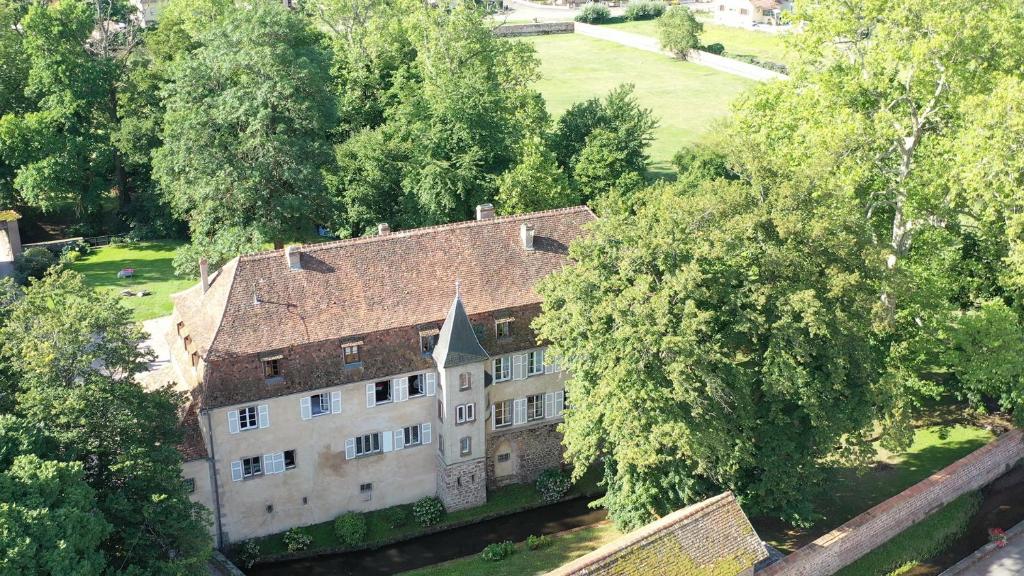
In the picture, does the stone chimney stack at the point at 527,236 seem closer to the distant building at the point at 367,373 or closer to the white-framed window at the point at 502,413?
the distant building at the point at 367,373

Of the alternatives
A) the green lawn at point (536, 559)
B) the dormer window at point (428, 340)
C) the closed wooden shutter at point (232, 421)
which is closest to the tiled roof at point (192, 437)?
the closed wooden shutter at point (232, 421)

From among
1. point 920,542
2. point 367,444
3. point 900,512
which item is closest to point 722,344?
point 900,512

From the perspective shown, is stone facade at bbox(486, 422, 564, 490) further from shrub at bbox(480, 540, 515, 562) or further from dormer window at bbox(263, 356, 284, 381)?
dormer window at bbox(263, 356, 284, 381)

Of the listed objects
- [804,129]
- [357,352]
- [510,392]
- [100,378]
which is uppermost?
[804,129]

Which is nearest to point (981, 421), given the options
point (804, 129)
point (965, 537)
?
point (965, 537)

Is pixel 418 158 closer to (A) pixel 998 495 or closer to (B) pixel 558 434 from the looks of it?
(B) pixel 558 434

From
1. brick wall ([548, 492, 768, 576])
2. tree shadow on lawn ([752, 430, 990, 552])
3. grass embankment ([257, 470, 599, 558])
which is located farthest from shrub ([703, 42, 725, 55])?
brick wall ([548, 492, 768, 576])

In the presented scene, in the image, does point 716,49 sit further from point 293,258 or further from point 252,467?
point 252,467
